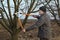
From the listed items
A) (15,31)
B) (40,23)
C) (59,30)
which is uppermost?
(40,23)

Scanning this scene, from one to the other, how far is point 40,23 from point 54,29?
288 inches

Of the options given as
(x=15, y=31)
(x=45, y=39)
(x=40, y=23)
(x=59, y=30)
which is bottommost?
(x=59, y=30)

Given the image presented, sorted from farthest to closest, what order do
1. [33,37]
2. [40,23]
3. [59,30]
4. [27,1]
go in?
[59,30]
[33,37]
[27,1]
[40,23]

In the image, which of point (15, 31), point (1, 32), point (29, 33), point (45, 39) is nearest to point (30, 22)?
point (29, 33)

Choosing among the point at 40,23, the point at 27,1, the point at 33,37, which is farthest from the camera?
the point at 33,37

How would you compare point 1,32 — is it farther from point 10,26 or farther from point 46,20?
point 46,20

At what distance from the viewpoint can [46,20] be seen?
6.27m

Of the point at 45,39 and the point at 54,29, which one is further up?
the point at 45,39

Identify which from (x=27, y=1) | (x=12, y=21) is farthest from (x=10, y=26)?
(x=27, y=1)

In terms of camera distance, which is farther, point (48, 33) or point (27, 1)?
point (27, 1)

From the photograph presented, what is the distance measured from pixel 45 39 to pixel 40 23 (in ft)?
1.93

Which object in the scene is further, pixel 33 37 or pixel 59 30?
pixel 59 30

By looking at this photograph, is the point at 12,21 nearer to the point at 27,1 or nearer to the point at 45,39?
the point at 27,1

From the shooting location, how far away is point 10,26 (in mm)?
9594
